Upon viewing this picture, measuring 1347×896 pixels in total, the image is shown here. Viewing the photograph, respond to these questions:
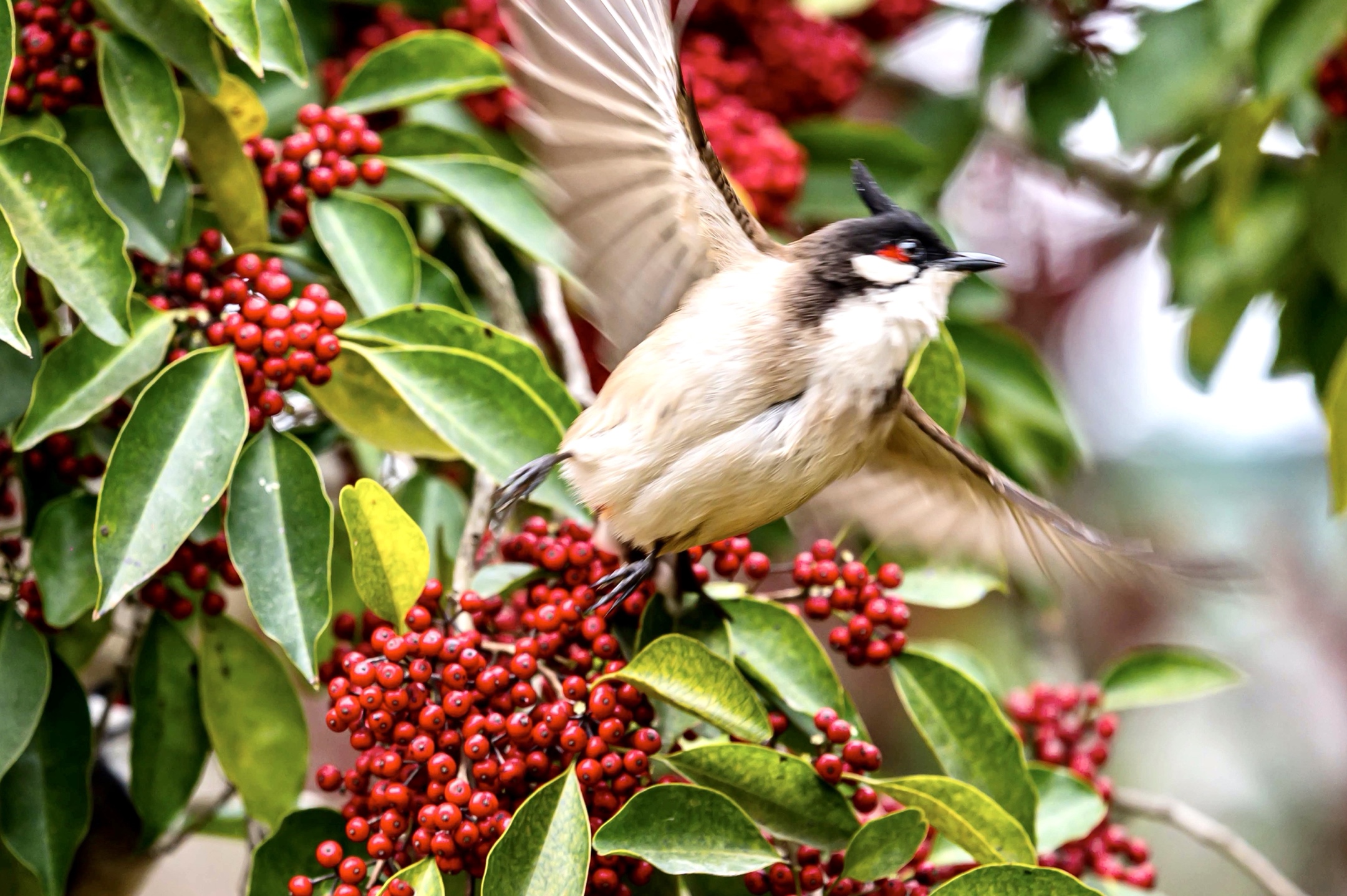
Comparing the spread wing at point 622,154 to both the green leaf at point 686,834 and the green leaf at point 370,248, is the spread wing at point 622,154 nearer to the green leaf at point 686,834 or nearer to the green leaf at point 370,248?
the green leaf at point 370,248

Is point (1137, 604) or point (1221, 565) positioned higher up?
point (1221, 565)

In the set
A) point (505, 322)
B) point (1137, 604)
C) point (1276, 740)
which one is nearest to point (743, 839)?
point (505, 322)

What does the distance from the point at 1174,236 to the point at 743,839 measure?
5.74 feet

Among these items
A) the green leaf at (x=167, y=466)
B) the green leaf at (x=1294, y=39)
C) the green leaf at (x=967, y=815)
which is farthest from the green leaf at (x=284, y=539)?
the green leaf at (x=1294, y=39)

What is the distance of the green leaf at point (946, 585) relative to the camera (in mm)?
1748

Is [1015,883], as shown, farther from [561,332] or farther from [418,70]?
[418,70]

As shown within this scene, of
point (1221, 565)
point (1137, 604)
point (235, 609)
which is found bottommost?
point (1137, 604)

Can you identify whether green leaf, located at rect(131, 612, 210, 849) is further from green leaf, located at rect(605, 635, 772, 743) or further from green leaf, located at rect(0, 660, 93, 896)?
green leaf, located at rect(605, 635, 772, 743)

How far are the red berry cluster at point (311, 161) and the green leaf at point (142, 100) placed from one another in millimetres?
187

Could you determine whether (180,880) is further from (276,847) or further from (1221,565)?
(1221,565)

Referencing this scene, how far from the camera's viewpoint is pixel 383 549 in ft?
4.43

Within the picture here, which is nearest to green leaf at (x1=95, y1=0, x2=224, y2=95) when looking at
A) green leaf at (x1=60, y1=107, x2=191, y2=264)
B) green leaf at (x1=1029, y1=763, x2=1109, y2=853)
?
green leaf at (x1=60, y1=107, x2=191, y2=264)

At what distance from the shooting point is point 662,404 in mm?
1512

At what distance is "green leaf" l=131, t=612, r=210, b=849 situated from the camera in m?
1.67
